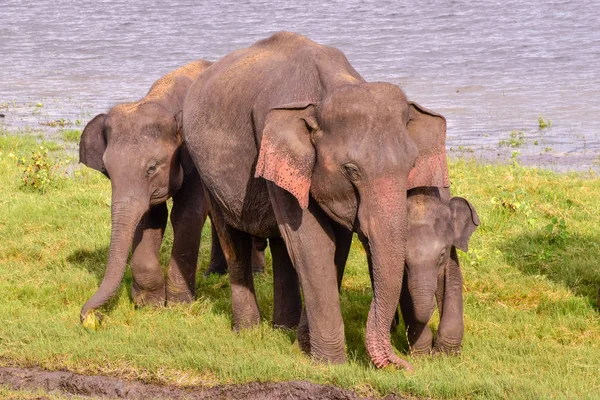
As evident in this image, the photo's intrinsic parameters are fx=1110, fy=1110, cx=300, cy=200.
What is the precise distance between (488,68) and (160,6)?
1729 centimetres

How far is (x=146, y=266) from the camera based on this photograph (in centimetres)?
803

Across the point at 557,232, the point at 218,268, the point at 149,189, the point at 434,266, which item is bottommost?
the point at 218,268

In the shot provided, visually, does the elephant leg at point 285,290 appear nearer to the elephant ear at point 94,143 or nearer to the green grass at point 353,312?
the green grass at point 353,312

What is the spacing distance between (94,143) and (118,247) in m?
1.09

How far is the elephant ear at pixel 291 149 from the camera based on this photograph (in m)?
5.84

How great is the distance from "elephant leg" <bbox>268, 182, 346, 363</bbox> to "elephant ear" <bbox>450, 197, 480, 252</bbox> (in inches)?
27.6

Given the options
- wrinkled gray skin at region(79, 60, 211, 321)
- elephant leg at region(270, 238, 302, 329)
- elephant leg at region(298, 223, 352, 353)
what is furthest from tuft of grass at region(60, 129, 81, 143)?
elephant leg at region(298, 223, 352, 353)

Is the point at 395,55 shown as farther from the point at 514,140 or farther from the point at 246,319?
the point at 246,319

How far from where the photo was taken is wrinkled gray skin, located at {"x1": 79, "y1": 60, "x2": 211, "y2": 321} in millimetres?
7559

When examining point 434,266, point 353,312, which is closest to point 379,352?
point 434,266

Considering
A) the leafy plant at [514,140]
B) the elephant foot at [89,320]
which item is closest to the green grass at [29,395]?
the elephant foot at [89,320]

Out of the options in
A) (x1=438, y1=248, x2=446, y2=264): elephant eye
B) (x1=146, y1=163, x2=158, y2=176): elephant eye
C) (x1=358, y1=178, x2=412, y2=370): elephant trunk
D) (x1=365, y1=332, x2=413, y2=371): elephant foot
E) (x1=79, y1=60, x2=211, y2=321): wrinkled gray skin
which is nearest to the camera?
(x1=358, y1=178, x2=412, y2=370): elephant trunk

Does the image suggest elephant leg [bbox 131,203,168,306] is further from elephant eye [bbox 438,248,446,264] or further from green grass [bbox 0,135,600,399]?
elephant eye [bbox 438,248,446,264]

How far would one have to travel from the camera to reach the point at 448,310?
6387mm
